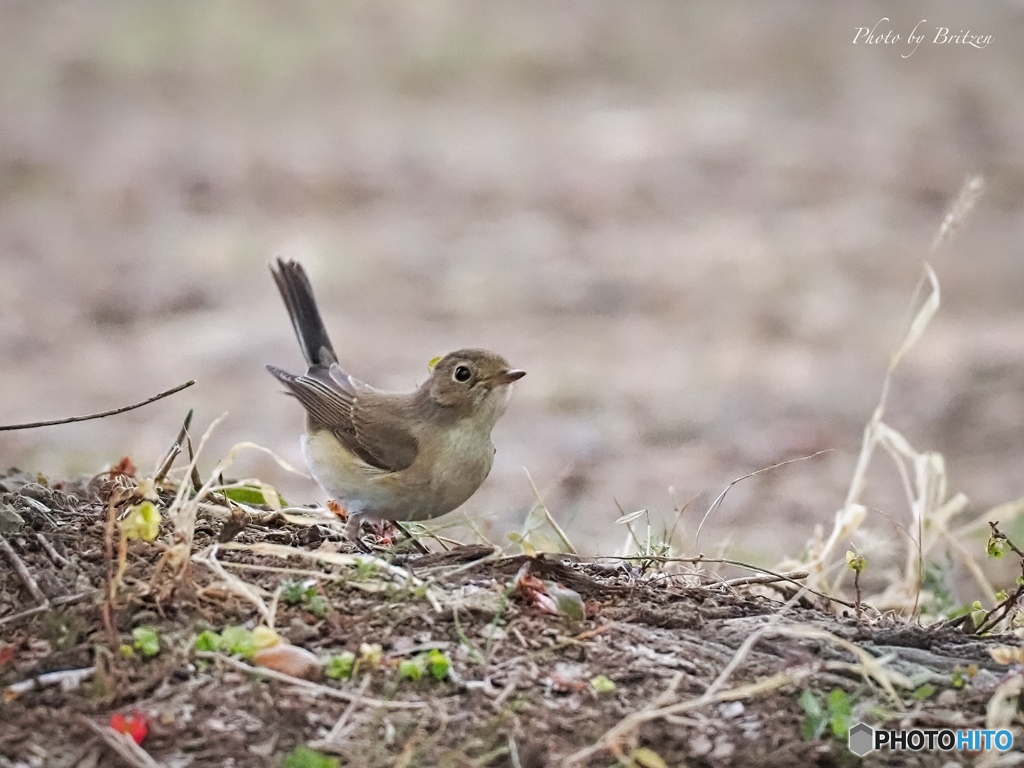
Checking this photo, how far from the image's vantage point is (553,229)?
12.3 metres

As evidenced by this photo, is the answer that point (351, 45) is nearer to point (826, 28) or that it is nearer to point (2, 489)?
point (826, 28)

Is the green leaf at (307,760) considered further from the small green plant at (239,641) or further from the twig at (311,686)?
the small green plant at (239,641)

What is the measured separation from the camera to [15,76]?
50.8ft

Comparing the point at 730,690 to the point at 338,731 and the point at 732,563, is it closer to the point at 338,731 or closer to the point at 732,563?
the point at 732,563

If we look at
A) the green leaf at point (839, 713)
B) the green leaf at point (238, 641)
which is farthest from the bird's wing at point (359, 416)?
the green leaf at point (839, 713)

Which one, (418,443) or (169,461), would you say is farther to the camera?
(418,443)

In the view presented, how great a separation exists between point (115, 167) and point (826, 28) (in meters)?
10.1

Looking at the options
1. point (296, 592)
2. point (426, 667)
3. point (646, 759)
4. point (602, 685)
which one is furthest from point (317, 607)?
point (646, 759)

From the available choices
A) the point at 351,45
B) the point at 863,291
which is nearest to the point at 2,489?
the point at 863,291

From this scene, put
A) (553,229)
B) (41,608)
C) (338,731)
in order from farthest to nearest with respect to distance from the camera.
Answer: (553,229) < (41,608) < (338,731)

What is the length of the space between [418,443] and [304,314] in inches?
47.9

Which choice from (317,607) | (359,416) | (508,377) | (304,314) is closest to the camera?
(317,607)

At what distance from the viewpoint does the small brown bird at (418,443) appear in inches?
181

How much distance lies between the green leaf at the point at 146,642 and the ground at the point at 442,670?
0.01 meters
